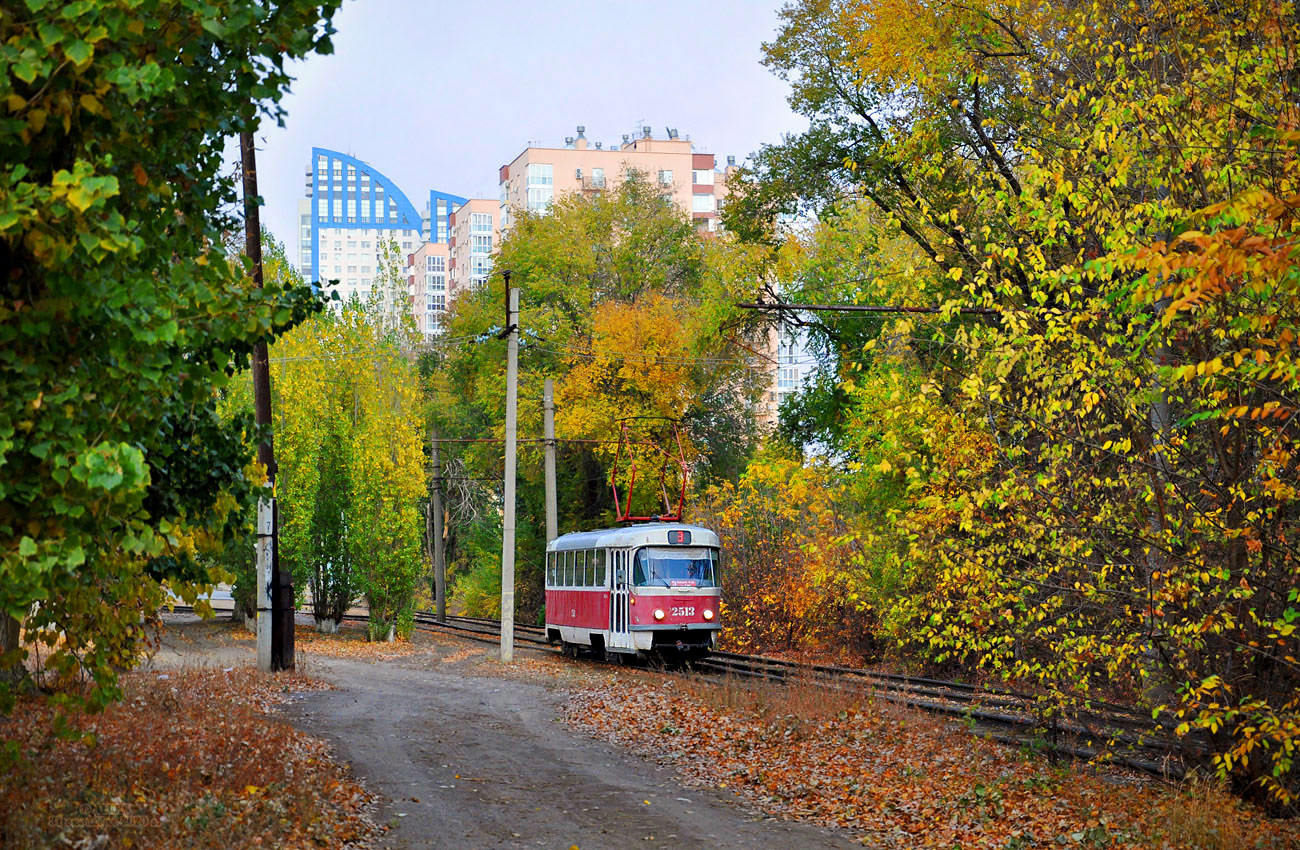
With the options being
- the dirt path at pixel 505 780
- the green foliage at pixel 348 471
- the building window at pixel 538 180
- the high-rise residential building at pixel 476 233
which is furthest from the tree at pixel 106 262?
the high-rise residential building at pixel 476 233

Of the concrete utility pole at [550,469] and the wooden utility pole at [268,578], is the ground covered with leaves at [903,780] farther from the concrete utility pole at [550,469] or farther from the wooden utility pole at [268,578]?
the concrete utility pole at [550,469]

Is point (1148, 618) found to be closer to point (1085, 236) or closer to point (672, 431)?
point (1085, 236)

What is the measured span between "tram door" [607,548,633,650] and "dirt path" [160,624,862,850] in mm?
5486

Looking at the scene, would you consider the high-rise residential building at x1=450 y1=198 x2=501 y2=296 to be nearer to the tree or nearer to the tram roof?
the tram roof

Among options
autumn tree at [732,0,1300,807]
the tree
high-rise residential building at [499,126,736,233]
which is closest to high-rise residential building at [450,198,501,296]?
high-rise residential building at [499,126,736,233]

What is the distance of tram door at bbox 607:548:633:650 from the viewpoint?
86.5 ft

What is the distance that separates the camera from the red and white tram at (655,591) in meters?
25.9

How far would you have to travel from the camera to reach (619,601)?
26812mm

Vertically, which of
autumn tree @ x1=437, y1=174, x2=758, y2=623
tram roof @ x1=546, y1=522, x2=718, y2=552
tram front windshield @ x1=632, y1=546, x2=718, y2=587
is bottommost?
tram front windshield @ x1=632, y1=546, x2=718, y2=587

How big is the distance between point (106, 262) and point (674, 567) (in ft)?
69.9

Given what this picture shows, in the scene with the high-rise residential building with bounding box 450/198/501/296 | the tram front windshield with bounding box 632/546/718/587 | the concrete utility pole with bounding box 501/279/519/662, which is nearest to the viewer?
the tram front windshield with bounding box 632/546/718/587

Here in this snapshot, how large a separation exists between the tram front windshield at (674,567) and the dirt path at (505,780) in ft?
17.9

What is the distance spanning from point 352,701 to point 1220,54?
45.3 ft

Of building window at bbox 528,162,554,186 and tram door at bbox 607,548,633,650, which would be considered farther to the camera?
building window at bbox 528,162,554,186
